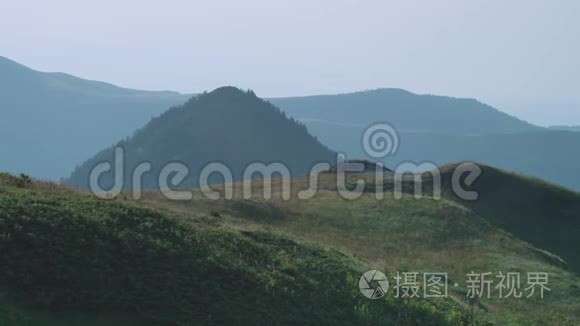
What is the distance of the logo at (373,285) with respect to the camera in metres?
24.0

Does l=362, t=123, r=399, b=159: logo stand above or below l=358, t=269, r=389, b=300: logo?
above

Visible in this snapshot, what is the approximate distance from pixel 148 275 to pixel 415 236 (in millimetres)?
29332

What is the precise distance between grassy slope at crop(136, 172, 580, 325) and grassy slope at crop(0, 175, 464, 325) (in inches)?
360

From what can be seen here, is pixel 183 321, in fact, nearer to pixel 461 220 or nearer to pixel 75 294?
pixel 75 294

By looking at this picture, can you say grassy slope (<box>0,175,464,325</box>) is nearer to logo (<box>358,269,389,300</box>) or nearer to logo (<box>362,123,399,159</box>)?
logo (<box>358,269,389,300</box>)

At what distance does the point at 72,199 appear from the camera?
2284cm

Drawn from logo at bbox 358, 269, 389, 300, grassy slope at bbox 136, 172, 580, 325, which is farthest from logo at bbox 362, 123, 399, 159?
logo at bbox 358, 269, 389, 300

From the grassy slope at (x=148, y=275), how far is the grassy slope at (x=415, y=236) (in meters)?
9.13

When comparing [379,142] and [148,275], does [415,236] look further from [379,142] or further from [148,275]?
A: [148,275]

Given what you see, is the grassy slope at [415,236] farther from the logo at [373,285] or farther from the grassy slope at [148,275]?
the grassy slope at [148,275]

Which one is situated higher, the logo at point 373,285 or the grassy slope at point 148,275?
the grassy slope at point 148,275

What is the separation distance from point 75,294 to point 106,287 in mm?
920

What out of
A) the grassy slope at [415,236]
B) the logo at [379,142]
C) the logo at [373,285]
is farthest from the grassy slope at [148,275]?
the logo at [379,142]

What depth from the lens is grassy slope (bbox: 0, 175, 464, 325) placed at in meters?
17.6
